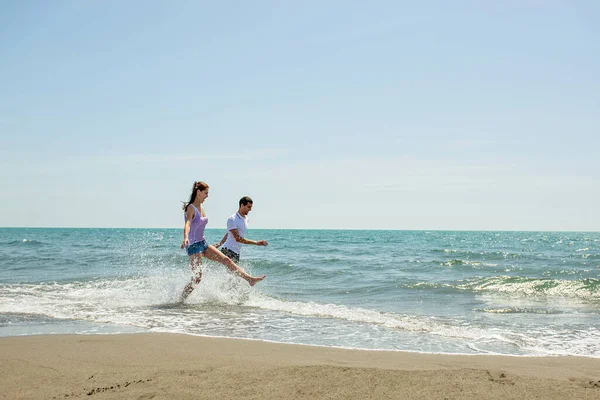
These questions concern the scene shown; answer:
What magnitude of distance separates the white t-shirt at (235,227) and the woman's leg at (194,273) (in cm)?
84

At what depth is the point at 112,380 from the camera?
3.75 m

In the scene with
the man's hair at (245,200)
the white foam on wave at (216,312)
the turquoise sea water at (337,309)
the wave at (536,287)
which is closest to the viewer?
the turquoise sea water at (337,309)


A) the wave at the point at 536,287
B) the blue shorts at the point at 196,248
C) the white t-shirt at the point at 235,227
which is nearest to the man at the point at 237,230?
the white t-shirt at the point at 235,227

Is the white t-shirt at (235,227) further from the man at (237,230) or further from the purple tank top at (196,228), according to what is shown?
the purple tank top at (196,228)

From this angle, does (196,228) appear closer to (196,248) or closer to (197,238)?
(197,238)

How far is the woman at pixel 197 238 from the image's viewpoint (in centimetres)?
812

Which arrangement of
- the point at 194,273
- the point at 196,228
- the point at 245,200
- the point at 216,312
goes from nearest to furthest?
the point at 216,312 → the point at 196,228 → the point at 194,273 → the point at 245,200

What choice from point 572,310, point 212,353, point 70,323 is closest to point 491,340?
point 212,353

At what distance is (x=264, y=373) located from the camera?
3824 mm

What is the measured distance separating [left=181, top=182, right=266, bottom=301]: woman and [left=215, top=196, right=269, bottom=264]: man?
0.57 meters

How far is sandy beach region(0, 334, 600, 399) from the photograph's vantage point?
3.42m

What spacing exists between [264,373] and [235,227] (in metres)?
5.27

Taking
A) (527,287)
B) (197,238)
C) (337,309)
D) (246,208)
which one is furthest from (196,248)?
(527,287)

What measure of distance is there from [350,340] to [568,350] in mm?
2309
